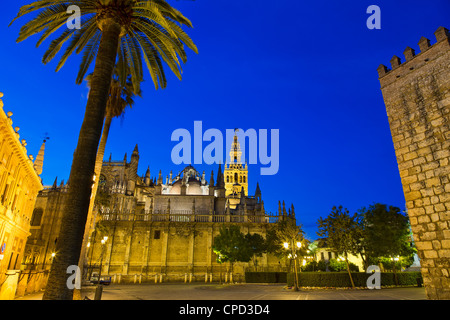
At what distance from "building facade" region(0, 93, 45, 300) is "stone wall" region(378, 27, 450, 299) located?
61.5ft

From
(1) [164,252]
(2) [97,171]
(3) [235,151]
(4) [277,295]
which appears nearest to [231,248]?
(4) [277,295]

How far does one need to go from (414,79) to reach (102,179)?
182ft

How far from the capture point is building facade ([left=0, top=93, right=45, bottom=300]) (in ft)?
46.0

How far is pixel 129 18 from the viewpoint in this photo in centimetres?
903

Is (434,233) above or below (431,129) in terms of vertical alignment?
below

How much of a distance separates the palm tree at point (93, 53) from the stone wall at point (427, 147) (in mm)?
9213

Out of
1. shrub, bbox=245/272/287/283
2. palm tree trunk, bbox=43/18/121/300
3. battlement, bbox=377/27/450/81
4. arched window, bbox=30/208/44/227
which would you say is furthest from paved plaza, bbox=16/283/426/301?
arched window, bbox=30/208/44/227

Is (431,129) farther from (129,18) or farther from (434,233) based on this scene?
(129,18)

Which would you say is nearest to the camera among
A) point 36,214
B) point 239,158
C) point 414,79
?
point 414,79

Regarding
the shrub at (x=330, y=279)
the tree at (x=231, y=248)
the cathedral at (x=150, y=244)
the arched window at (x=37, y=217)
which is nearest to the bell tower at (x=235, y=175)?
the cathedral at (x=150, y=244)

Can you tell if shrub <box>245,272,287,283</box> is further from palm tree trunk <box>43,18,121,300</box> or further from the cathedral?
palm tree trunk <box>43,18,121,300</box>
